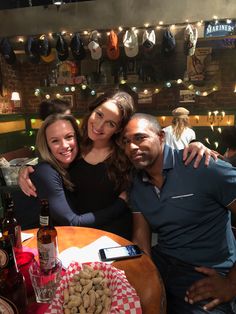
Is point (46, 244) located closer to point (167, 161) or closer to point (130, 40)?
point (167, 161)

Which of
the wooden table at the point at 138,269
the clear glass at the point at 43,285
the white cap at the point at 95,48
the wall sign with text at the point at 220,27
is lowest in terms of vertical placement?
the wooden table at the point at 138,269

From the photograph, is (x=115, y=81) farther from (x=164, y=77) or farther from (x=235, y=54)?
(x=235, y=54)

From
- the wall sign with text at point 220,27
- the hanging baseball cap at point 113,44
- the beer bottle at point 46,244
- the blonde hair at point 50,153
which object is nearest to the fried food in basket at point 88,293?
the beer bottle at point 46,244

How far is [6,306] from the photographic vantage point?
863 mm

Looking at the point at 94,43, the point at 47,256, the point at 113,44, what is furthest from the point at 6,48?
the point at 47,256

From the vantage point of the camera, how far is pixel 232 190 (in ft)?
4.77

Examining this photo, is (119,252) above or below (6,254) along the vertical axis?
below

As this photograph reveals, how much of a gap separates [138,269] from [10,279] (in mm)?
522

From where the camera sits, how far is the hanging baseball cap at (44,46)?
4.51 meters

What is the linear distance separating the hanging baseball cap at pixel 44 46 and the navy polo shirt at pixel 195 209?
3.67 m

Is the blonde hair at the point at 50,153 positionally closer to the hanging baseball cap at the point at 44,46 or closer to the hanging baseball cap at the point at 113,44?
the hanging baseball cap at the point at 113,44

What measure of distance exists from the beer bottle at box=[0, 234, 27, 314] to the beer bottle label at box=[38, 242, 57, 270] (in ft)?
0.48

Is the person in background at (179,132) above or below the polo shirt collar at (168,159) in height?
below

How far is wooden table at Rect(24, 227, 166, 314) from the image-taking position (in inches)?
40.9
